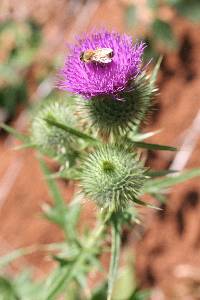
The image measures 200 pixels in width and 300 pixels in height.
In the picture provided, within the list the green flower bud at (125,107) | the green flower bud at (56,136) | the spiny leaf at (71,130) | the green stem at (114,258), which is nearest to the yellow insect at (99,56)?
the green flower bud at (125,107)

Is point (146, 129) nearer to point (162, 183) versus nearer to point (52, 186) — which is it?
point (52, 186)

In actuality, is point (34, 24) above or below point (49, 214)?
above

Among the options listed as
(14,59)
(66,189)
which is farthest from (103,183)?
(14,59)

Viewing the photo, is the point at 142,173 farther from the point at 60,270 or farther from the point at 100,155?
the point at 60,270

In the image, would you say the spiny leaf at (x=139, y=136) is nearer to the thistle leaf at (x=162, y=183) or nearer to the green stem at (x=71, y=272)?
the thistle leaf at (x=162, y=183)

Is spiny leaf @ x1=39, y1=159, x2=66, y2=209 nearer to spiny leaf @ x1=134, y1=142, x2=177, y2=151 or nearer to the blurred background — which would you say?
spiny leaf @ x1=134, y1=142, x2=177, y2=151

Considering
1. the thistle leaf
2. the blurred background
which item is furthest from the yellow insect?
the blurred background
